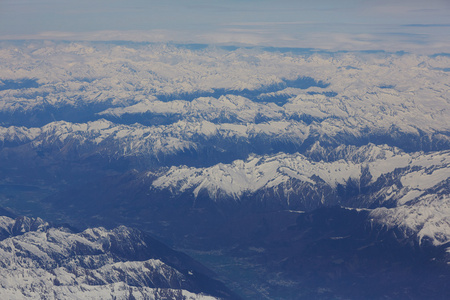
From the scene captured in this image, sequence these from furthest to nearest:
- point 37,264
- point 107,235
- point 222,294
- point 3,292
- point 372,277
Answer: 1. point 372,277
2. point 107,235
3. point 222,294
4. point 37,264
5. point 3,292

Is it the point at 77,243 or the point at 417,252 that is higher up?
the point at 77,243

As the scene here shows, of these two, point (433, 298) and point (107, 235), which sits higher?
point (107, 235)

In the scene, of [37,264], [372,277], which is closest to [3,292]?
[37,264]

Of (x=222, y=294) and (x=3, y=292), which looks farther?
(x=222, y=294)

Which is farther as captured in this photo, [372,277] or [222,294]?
[372,277]

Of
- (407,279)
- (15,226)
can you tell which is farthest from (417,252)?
(15,226)

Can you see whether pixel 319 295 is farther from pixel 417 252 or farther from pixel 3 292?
pixel 3 292

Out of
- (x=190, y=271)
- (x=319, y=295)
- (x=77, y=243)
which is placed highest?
(x=77, y=243)

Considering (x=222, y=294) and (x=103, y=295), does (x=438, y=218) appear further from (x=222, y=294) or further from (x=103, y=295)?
(x=103, y=295)

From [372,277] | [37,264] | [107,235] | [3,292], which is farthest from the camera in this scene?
[372,277]
